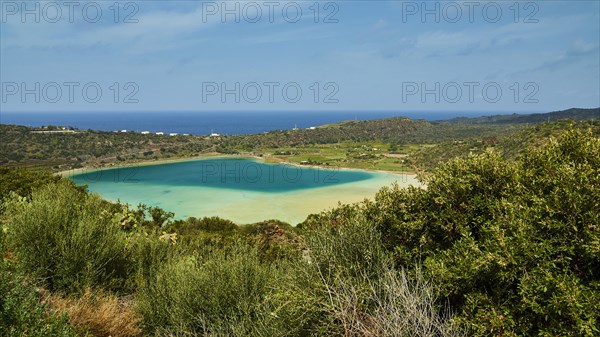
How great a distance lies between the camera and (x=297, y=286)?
328 inches

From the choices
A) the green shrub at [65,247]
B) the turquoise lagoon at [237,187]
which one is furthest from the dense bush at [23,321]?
the turquoise lagoon at [237,187]

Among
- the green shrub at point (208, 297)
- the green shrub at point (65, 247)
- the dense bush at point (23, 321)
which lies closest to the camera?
the dense bush at point (23, 321)

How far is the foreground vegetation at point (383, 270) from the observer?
6660 mm

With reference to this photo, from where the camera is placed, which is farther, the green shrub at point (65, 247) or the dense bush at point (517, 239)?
the green shrub at point (65, 247)

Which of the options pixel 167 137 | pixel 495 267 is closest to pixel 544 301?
pixel 495 267

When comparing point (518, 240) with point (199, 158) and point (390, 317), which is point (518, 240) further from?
point (199, 158)

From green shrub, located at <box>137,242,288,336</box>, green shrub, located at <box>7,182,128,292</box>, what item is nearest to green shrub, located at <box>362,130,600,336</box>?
green shrub, located at <box>137,242,288,336</box>

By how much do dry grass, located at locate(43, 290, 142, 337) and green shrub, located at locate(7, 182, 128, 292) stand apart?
0.68m

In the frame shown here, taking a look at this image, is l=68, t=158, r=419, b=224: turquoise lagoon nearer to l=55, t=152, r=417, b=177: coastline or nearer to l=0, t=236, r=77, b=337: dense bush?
l=55, t=152, r=417, b=177: coastline

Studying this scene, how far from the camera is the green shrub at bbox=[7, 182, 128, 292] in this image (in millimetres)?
10156

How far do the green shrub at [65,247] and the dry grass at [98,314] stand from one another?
2.22ft

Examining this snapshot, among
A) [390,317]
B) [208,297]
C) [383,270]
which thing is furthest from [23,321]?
[383,270]

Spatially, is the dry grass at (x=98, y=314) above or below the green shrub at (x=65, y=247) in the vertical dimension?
below

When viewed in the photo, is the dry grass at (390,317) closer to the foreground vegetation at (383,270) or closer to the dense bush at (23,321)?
the foreground vegetation at (383,270)
